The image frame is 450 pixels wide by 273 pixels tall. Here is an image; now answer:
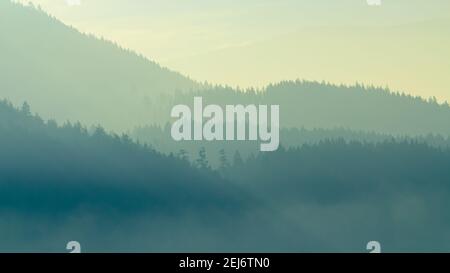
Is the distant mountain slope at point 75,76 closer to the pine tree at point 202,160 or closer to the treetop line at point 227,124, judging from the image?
the treetop line at point 227,124

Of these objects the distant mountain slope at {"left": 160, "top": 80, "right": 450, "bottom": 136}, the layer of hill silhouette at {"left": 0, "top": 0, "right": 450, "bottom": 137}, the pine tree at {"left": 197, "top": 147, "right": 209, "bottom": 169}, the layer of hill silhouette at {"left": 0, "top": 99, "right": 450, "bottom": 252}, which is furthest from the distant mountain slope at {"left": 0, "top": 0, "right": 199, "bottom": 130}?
the pine tree at {"left": 197, "top": 147, "right": 209, "bottom": 169}

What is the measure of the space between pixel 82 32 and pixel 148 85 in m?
0.64

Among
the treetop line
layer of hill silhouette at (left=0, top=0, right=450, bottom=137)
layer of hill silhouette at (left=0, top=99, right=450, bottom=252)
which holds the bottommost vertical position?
layer of hill silhouette at (left=0, top=99, right=450, bottom=252)

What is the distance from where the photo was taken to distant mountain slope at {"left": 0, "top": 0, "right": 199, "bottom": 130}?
23.1 feet

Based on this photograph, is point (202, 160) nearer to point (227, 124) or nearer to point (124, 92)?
point (227, 124)

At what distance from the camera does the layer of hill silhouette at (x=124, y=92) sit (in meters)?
7.04

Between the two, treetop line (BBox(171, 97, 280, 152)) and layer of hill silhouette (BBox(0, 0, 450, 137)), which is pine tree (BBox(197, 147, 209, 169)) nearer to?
treetop line (BBox(171, 97, 280, 152))

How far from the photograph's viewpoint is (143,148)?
276 inches

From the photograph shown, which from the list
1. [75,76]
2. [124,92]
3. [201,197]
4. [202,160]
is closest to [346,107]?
[202,160]

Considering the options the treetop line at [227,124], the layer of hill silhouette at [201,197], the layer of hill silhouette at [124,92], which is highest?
the layer of hill silhouette at [124,92]

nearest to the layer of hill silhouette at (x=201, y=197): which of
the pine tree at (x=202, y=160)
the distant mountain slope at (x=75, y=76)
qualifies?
the pine tree at (x=202, y=160)

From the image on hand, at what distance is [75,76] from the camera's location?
708 cm

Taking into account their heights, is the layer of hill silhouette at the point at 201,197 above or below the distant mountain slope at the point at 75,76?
below
